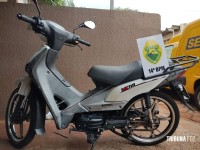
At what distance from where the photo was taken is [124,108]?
321cm

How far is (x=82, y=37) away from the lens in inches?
178

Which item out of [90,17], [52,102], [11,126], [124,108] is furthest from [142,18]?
[11,126]

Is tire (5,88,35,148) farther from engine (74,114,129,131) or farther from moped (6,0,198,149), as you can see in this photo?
engine (74,114,129,131)

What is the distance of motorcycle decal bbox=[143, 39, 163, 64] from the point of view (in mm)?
3158

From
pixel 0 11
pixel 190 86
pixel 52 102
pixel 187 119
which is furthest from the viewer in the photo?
pixel 190 86

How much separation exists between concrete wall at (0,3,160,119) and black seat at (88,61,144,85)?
1.47 metres

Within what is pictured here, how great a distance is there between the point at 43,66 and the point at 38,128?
2.39 ft

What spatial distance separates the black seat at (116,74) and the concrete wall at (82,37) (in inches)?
57.7

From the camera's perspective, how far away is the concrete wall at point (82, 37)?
4.37 meters

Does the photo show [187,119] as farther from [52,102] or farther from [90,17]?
[52,102]

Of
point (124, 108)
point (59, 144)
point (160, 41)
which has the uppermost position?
point (160, 41)

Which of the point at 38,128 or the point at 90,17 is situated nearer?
the point at 38,128

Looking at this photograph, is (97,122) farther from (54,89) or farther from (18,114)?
(18,114)

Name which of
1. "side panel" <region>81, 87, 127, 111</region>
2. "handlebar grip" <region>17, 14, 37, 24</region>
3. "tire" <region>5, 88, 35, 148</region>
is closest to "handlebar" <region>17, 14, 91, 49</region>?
"handlebar grip" <region>17, 14, 37, 24</region>
